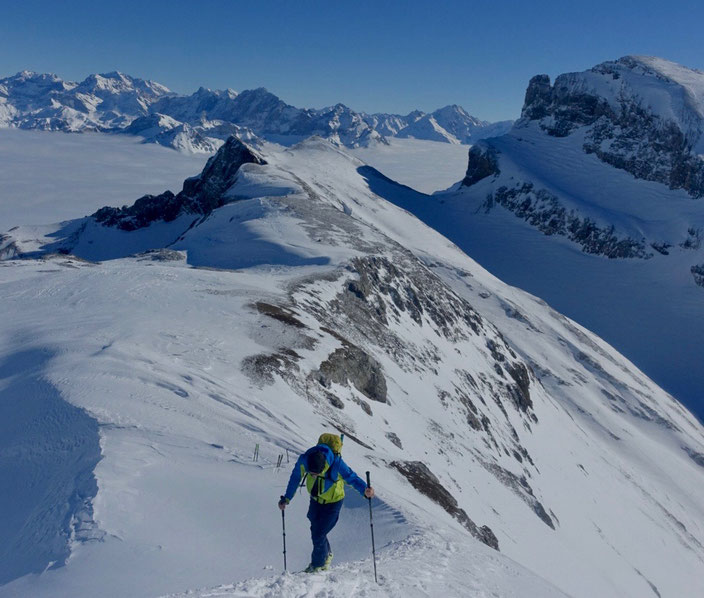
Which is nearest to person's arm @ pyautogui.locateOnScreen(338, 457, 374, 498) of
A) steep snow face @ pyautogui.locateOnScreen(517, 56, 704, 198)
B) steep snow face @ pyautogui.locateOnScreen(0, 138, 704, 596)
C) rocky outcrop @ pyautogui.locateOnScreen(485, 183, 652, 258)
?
steep snow face @ pyautogui.locateOnScreen(0, 138, 704, 596)

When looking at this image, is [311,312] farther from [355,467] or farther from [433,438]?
[355,467]

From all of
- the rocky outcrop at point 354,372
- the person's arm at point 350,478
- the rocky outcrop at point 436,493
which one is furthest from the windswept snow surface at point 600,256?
the person's arm at point 350,478

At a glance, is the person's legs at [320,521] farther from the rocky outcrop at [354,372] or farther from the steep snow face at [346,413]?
the rocky outcrop at [354,372]

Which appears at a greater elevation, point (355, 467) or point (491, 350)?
point (355, 467)

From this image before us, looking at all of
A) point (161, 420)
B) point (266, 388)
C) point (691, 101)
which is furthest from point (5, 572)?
point (691, 101)

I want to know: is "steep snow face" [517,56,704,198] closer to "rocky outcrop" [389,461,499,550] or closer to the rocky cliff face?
the rocky cliff face

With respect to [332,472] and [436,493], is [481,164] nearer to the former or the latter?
[436,493]
